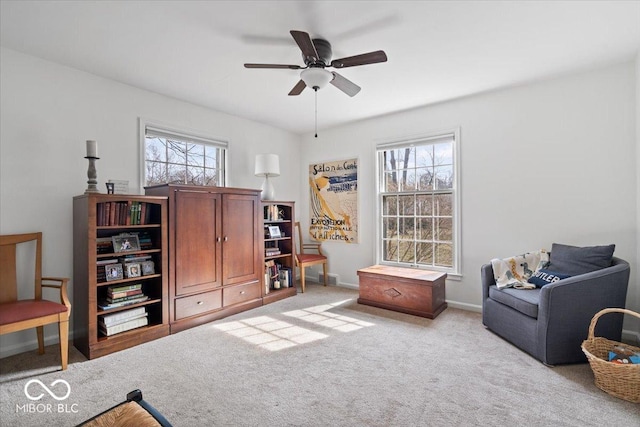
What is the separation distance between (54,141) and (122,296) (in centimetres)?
155

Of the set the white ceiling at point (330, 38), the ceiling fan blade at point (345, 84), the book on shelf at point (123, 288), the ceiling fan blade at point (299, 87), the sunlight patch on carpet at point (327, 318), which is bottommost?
the sunlight patch on carpet at point (327, 318)

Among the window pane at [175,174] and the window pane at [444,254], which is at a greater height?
the window pane at [175,174]

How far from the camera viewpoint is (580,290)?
7.66 feet

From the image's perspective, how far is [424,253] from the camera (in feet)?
13.6

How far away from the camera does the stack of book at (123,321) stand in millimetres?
2689

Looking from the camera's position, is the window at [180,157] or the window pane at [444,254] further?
the window pane at [444,254]

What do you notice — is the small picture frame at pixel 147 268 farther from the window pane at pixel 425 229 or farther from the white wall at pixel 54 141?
the window pane at pixel 425 229

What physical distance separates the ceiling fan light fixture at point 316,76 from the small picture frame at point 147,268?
2268 millimetres

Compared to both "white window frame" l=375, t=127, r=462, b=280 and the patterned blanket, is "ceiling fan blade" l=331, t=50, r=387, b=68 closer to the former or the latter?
"white window frame" l=375, t=127, r=462, b=280

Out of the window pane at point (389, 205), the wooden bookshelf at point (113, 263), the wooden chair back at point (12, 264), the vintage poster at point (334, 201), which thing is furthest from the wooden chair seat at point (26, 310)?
the window pane at point (389, 205)

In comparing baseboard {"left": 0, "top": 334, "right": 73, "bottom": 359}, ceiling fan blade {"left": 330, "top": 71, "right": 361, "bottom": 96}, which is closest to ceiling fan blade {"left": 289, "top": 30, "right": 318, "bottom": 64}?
ceiling fan blade {"left": 330, "top": 71, "right": 361, "bottom": 96}

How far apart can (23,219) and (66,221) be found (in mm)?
296

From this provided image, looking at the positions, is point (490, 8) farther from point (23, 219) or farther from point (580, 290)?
point (23, 219)

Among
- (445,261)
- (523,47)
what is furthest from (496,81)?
(445,261)
